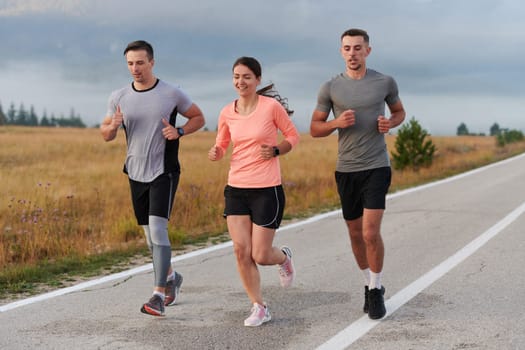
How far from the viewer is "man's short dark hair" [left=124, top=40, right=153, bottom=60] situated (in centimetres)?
543

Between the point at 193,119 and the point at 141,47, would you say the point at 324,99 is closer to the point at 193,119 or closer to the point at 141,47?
the point at 193,119

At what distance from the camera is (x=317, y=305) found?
228 inches

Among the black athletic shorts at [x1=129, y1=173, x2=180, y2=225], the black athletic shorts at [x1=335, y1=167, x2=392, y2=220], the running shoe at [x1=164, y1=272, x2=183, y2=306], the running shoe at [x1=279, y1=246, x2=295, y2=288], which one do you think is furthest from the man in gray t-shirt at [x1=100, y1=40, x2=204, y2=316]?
the black athletic shorts at [x1=335, y1=167, x2=392, y2=220]

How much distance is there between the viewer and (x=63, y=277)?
23.4 feet

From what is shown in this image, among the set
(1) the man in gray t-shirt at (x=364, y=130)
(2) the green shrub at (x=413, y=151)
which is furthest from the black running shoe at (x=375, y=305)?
(2) the green shrub at (x=413, y=151)

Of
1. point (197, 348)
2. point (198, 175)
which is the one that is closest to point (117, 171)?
point (198, 175)

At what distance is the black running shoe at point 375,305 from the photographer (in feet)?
17.5

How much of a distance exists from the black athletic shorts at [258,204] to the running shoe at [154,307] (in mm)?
881

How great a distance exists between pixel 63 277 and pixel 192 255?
164 centimetres

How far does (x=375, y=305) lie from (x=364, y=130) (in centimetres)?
131

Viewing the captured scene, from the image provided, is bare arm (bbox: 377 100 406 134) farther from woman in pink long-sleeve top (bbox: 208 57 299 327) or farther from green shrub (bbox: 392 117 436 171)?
green shrub (bbox: 392 117 436 171)

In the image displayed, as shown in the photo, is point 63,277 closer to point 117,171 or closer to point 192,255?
point 192,255

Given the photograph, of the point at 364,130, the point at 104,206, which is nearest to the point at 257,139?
the point at 364,130

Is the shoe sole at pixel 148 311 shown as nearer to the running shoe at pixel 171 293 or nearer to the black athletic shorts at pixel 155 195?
the running shoe at pixel 171 293
